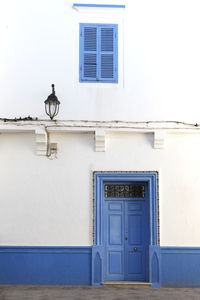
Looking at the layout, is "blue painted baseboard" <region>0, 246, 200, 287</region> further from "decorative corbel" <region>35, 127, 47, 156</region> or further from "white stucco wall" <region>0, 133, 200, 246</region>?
"decorative corbel" <region>35, 127, 47, 156</region>

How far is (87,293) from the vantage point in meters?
8.46

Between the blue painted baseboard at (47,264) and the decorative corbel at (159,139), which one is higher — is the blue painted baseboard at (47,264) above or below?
below

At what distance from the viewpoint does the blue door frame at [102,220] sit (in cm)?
909

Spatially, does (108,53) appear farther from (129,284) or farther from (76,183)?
(129,284)

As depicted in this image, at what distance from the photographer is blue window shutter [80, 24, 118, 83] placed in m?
9.40

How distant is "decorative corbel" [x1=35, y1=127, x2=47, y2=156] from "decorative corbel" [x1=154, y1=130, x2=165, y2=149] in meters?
2.44

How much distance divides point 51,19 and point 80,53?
3.35 feet

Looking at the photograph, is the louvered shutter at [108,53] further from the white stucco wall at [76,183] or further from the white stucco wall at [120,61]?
the white stucco wall at [76,183]

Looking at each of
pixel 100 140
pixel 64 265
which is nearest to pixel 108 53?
pixel 100 140

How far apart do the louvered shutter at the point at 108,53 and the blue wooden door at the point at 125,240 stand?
287cm

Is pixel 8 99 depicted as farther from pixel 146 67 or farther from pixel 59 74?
pixel 146 67

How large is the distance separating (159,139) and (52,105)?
8.09 feet

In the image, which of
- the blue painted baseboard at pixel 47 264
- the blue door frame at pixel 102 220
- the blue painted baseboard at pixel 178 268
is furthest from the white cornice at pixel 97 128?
the blue painted baseboard at pixel 178 268

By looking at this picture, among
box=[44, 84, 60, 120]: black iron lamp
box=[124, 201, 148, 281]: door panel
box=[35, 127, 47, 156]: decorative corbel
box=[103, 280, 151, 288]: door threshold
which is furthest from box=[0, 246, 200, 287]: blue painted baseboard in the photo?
box=[44, 84, 60, 120]: black iron lamp
